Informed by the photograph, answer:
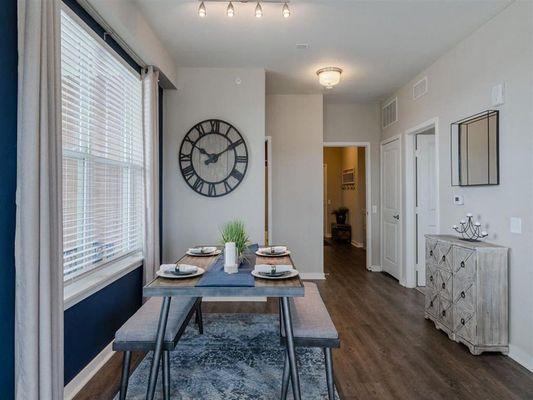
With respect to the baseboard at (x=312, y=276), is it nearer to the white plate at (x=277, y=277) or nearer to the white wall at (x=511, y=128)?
the white wall at (x=511, y=128)

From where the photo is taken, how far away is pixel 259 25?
3152mm

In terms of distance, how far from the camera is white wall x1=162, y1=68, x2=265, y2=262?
13.8 ft

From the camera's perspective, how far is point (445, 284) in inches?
125

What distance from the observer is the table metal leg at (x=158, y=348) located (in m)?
1.92

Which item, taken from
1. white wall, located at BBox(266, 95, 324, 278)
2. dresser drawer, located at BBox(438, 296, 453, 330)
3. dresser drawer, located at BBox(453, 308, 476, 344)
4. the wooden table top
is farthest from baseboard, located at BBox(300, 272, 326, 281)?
the wooden table top

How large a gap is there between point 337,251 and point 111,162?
5901 millimetres

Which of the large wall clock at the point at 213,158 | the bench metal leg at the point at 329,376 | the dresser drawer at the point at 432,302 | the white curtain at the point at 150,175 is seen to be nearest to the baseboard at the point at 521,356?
the dresser drawer at the point at 432,302

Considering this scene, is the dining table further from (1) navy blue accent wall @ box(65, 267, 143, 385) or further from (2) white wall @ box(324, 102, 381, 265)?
(2) white wall @ box(324, 102, 381, 265)

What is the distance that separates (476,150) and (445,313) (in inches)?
61.2

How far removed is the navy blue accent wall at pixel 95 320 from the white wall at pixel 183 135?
1.09 m

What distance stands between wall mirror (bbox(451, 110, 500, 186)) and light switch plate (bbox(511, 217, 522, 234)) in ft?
1.16

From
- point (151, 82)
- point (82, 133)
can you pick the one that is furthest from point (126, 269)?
point (151, 82)

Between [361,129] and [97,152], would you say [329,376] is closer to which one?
[97,152]

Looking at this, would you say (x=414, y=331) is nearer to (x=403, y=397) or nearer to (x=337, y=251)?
(x=403, y=397)
